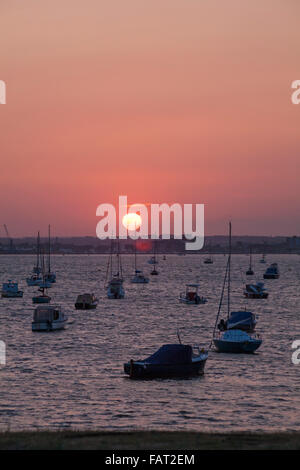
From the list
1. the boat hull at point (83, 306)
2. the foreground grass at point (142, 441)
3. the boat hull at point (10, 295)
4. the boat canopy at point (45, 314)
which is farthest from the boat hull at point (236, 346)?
the boat hull at point (10, 295)

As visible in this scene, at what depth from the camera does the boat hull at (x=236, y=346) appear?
5866 centimetres

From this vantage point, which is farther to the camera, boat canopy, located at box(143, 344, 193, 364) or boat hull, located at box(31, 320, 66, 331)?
boat hull, located at box(31, 320, 66, 331)

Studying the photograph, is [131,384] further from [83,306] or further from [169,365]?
[83,306]

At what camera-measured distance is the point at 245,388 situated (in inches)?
1741

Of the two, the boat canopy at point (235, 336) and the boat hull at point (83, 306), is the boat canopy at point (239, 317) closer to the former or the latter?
the boat canopy at point (235, 336)

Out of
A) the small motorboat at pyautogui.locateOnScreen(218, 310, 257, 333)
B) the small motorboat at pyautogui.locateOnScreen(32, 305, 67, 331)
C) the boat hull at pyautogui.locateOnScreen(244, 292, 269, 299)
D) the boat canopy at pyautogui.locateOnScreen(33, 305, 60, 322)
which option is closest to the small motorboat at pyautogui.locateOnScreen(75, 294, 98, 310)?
the small motorboat at pyautogui.locateOnScreen(32, 305, 67, 331)

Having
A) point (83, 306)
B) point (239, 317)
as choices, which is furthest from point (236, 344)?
point (83, 306)

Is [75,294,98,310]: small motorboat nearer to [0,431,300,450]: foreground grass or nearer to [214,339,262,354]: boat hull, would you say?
[214,339,262,354]: boat hull

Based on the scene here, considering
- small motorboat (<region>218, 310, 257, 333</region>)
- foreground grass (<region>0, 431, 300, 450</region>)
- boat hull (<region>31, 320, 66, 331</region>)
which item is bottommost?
boat hull (<region>31, 320, 66, 331</region>)

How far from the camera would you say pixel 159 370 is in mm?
46469

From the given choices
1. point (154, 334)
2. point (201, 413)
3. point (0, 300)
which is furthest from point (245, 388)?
point (0, 300)

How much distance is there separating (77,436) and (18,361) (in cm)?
3319

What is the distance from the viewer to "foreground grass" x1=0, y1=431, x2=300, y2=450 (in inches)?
814
